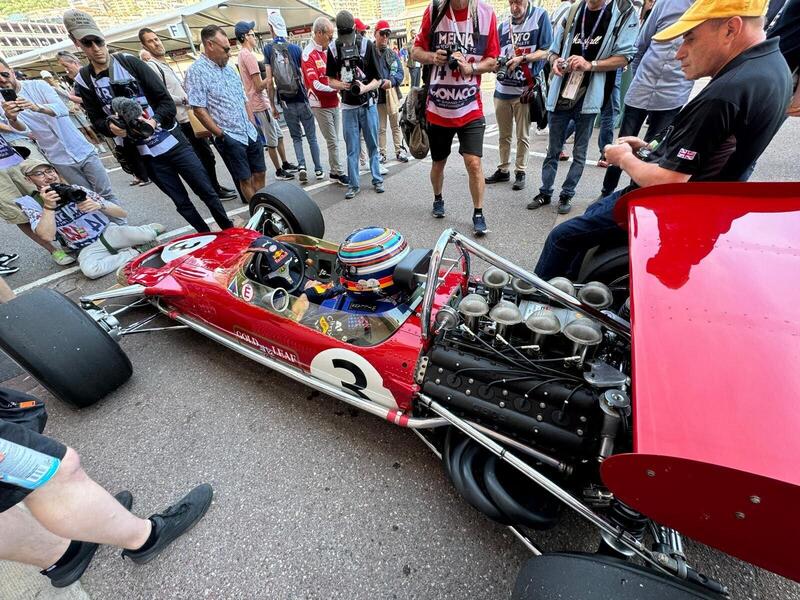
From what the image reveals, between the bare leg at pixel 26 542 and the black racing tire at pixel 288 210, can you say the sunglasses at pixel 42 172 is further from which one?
the bare leg at pixel 26 542

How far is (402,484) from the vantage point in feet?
6.25

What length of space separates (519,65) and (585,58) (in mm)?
946

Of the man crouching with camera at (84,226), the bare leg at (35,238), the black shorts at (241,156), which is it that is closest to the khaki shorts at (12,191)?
the man crouching with camera at (84,226)

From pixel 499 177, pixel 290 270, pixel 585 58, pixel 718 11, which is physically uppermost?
pixel 718 11

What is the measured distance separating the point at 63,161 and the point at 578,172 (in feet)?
18.5

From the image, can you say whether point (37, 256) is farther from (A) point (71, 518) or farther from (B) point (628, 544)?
(B) point (628, 544)

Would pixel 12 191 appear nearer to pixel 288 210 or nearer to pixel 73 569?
pixel 288 210

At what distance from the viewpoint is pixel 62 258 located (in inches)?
167

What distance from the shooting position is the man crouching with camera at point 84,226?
135 inches

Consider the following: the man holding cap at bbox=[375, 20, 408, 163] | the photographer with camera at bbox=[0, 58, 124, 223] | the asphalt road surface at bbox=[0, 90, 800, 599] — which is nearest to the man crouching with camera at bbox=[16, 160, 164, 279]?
the photographer with camera at bbox=[0, 58, 124, 223]

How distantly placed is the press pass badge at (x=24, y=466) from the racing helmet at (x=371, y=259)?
139cm

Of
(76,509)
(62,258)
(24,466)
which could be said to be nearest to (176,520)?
(76,509)

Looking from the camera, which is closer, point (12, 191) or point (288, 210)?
point (288, 210)

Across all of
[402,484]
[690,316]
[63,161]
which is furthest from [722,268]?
[63,161]
